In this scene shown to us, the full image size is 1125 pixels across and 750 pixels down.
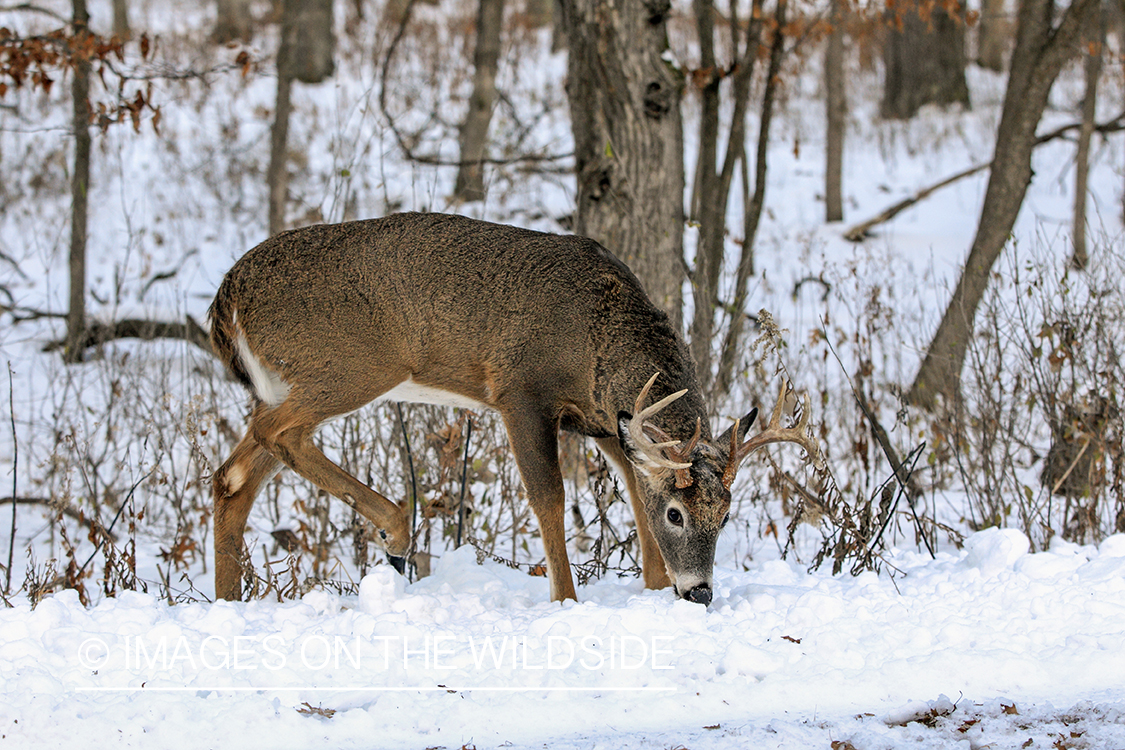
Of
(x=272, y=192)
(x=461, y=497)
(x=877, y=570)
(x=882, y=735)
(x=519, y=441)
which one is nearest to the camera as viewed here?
(x=882, y=735)

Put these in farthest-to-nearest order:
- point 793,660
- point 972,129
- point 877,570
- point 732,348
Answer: point 972,129 → point 732,348 → point 877,570 → point 793,660

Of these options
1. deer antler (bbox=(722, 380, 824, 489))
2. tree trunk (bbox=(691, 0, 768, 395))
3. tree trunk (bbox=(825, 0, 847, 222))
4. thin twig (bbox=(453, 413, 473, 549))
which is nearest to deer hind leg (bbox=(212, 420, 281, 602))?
thin twig (bbox=(453, 413, 473, 549))

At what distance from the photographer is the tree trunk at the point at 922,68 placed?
18406mm

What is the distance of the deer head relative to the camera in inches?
169

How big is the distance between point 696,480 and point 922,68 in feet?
53.2

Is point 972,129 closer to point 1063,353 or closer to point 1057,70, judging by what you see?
point 1057,70

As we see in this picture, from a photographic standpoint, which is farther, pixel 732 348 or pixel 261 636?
pixel 732 348

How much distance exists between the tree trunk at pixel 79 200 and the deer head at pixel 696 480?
5.78 metres

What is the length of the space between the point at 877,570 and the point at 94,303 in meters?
9.53

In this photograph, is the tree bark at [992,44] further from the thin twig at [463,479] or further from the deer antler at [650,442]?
the deer antler at [650,442]

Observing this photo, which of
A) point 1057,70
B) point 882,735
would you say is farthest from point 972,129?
A: point 882,735

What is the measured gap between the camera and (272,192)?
1036cm

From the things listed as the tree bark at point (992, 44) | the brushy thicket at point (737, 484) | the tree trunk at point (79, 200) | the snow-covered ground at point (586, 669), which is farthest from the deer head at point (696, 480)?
the tree bark at point (992, 44)

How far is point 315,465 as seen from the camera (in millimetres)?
4805
